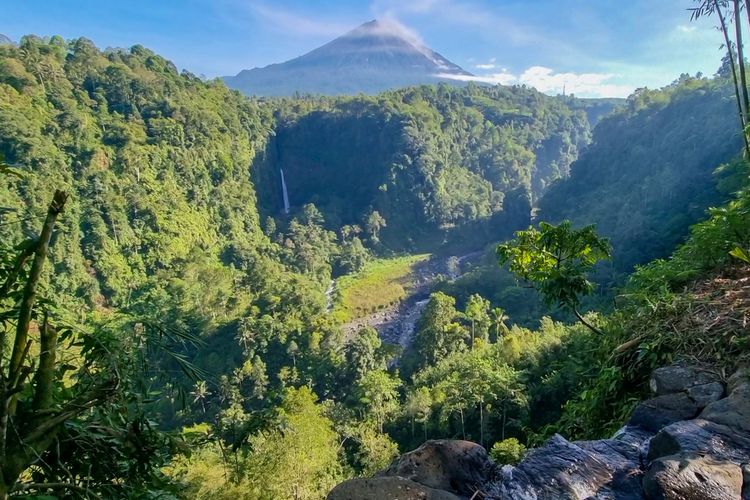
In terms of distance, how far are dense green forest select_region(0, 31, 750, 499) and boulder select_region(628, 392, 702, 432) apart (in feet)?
1.23

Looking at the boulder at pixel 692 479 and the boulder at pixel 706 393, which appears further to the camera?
the boulder at pixel 706 393

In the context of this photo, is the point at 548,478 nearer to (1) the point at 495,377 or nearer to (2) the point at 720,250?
(2) the point at 720,250

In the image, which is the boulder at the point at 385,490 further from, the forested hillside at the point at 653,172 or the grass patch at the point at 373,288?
the grass patch at the point at 373,288

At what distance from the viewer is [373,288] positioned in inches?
1811

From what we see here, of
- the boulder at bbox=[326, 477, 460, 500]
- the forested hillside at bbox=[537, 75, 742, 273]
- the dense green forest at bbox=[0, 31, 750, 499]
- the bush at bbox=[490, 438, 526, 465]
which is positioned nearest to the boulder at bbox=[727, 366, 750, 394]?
the dense green forest at bbox=[0, 31, 750, 499]

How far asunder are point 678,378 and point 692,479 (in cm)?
95

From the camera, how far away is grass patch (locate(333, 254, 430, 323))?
4100 centimetres

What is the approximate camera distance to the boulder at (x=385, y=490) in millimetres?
1588

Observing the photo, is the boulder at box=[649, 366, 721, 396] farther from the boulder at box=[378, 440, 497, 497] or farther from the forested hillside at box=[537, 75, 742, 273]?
the forested hillside at box=[537, 75, 742, 273]

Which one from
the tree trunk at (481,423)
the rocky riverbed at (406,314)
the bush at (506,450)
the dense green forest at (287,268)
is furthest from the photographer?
the rocky riverbed at (406,314)

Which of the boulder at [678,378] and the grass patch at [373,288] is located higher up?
the boulder at [678,378]

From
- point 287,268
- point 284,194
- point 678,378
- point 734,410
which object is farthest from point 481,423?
point 284,194

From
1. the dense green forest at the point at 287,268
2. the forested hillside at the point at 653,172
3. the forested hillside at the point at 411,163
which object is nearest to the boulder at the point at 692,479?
the dense green forest at the point at 287,268

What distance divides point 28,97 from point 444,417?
44.1 metres
